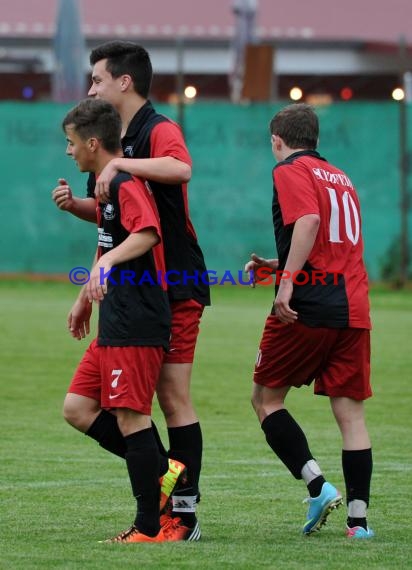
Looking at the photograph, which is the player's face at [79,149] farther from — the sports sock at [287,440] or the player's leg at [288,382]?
the sports sock at [287,440]

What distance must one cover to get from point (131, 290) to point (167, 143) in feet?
2.29

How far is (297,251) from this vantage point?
6.07m

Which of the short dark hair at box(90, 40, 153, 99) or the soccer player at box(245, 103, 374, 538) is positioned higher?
the short dark hair at box(90, 40, 153, 99)

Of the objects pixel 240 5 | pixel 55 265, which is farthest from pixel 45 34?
pixel 55 265

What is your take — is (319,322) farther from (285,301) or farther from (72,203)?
(72,203)

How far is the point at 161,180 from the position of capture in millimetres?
5844

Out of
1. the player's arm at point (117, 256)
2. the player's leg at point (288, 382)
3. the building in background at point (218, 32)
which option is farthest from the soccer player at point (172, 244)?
the building in background at point (218, 32)

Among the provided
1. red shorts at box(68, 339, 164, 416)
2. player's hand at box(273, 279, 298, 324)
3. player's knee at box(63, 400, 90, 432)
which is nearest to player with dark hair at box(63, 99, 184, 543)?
red shorts at box(68, 339, 164, 416)

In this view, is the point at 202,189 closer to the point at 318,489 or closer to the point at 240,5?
the point at 240,5

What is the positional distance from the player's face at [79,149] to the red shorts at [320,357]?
111cm

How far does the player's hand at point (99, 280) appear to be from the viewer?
5492 mm

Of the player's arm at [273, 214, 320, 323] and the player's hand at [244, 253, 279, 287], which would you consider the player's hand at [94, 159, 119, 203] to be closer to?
the player's arm at [273, 214, 320, 323]

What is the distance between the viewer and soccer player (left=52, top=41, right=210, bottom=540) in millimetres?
6086

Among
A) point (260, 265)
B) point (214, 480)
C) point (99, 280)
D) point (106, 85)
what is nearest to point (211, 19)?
point (214, 480)
